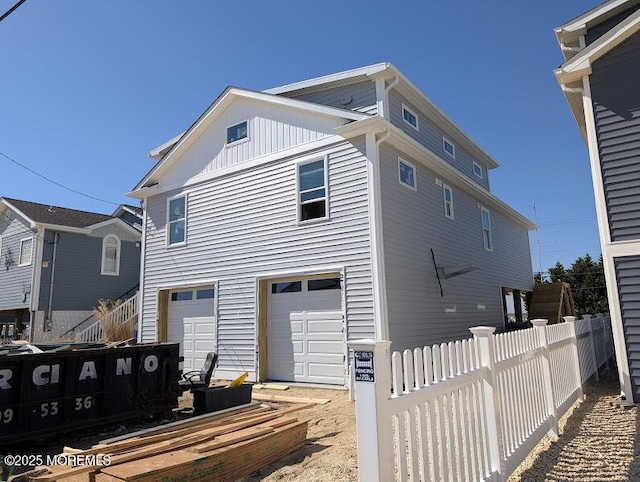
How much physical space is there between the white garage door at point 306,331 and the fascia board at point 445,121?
5.60 m

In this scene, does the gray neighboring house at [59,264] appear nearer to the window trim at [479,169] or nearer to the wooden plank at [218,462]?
the window trim at [479,169]

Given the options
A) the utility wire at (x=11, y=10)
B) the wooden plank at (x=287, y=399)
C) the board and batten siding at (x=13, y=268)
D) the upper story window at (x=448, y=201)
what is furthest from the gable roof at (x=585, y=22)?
the board and batten siding at (x=13, y=268)

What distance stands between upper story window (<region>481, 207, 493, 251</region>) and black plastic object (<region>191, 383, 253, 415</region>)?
37.0ft

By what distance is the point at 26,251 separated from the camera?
64.5 ft

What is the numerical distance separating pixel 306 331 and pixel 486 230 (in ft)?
29.8

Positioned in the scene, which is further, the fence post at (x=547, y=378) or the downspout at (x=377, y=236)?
the downspout at (x=377, y=236)

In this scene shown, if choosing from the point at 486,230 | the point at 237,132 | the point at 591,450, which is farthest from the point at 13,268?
the point at 591,450

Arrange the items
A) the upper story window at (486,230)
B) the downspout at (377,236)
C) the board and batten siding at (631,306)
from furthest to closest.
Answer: the upper story window at (486,230) < the downspout at (377,236) < the board and batten siding at (631,306)

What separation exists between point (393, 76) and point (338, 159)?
106 inches

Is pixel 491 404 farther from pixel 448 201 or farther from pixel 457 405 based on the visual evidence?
pixel 448 201

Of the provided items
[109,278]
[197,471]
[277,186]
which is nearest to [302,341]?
[277,186]

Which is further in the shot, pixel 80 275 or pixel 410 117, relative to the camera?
pixel 80 275

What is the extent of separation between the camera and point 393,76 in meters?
10.7

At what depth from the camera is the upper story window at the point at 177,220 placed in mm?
13109
